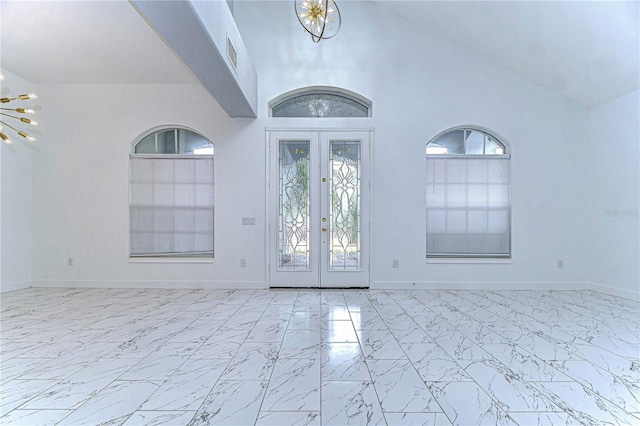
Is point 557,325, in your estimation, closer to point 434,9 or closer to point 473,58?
point 473,58

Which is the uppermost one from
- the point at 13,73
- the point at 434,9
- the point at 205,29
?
the point at 434,9

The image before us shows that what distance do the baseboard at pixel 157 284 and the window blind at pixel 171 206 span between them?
17.7 inches

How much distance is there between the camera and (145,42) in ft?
13.5

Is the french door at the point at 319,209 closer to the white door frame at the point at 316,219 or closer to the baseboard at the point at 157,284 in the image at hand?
the white door frame at the point at 316,219

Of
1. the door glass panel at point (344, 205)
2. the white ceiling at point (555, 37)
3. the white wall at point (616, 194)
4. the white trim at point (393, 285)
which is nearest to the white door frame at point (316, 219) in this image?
the door glass panel at point (344, 205)

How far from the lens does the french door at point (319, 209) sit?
16.5ft

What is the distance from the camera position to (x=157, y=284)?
5.06 meters

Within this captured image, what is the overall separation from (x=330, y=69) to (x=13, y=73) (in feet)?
15.6

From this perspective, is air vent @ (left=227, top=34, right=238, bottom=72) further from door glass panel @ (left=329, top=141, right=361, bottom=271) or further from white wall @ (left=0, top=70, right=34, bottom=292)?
white wall @ (left=0, top=70, right=34, bottom=292)

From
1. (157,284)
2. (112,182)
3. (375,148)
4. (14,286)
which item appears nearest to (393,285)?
(375,148)

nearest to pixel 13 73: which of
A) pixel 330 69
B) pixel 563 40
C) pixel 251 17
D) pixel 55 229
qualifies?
pixel 55 229

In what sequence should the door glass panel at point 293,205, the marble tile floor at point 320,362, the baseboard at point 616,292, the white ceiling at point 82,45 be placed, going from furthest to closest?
the door glass panel at point 293,205, the baseboard at point 616,292, the white ceiling at point 82,45, the marble tile floor at point 320,362

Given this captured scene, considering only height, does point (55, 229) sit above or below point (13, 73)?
below

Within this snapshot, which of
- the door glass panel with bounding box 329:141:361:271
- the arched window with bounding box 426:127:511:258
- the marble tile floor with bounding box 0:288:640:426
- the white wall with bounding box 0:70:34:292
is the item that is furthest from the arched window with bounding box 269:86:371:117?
the white wall with bounding box 0:70:34:292
